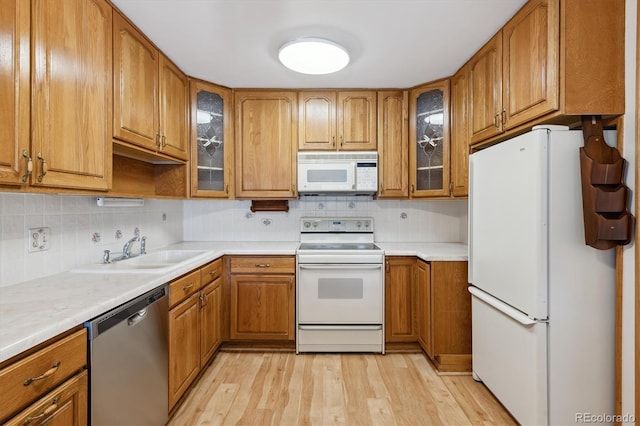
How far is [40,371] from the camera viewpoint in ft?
3.01

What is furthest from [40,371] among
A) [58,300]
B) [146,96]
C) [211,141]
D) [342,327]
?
[211,141]

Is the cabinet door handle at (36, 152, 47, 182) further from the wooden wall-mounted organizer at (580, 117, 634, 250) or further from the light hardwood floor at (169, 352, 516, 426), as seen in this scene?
the wooden wall-mounted organizer at (580, 117, 634, 250)

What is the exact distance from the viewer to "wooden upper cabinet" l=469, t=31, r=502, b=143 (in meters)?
1.88

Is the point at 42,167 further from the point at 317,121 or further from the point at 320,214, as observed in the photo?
the point at 320,214

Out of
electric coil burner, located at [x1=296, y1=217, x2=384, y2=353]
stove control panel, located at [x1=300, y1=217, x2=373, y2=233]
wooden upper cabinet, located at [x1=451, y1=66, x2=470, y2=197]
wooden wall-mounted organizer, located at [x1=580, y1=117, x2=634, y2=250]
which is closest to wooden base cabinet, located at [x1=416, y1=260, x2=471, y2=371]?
electric coil burner, located at [x1=296, y1=217, x2=384, y2=353]

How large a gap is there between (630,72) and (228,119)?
8.51 feet

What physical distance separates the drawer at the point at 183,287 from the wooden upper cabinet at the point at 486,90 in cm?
211

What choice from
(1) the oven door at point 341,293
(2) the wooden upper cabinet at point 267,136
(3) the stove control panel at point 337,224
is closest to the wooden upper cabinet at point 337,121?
(2) the wooden upper cabinet at point 267,136

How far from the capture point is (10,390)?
830 mm

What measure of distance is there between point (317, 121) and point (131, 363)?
2.20 metres

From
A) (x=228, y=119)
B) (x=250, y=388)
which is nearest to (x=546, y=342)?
(x=250, y=388)

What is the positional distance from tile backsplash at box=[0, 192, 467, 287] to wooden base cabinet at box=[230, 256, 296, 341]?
1.96ft

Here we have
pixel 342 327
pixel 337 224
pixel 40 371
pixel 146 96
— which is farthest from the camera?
pixel 337 224
